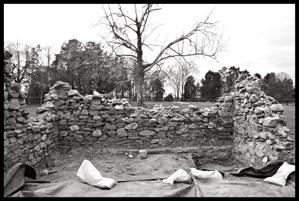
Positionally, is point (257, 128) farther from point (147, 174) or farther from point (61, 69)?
point (61, 69)

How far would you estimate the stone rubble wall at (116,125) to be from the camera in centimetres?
692

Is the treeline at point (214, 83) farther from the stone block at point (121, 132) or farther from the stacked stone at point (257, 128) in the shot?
the stone block at point (121, 132)

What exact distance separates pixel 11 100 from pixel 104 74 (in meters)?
15.1

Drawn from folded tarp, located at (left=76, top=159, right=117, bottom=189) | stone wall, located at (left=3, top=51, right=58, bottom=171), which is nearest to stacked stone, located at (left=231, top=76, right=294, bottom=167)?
folded tarp, located at (left=76, top=159, right=117, bottom=189)

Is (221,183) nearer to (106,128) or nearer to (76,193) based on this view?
(76,193)

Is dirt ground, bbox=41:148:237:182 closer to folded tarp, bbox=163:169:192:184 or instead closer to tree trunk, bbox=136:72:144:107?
folded tarp, bbox=163:169:192:184

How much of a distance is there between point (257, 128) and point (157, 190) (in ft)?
12.9

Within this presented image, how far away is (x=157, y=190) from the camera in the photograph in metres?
3.11

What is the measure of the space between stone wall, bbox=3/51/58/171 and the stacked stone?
5311 millimetres

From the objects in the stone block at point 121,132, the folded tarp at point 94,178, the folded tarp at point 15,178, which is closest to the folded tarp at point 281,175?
the folded tarp at point 94,178

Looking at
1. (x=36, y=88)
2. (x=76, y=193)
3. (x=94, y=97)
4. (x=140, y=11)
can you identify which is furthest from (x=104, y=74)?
(x=76, y=193)

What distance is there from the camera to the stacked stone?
5.15 meters

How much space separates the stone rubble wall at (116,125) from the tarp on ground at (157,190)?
11.6 feet

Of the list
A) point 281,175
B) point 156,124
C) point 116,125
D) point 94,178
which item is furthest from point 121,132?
point 281,175
